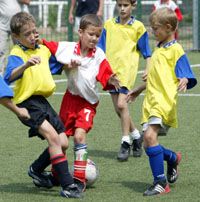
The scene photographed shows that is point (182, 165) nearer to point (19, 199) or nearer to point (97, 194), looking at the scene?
point (97, 194)

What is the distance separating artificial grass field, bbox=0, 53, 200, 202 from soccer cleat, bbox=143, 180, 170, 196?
0.23 ft

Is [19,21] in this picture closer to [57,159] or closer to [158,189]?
[57,159]

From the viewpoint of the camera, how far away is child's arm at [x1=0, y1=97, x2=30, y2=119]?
7051mm

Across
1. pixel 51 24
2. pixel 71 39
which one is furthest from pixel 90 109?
pixel 51 24

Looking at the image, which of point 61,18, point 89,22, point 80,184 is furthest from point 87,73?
point 61,18

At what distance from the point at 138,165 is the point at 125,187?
103 centimetres

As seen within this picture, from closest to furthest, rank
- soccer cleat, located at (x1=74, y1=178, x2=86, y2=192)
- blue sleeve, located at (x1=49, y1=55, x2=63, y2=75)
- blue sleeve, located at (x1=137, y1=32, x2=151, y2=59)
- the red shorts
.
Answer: soccer cleat, located at (x1=74, y1=178, x2=86, y2=192) < blue sleeve, located at (x1=49, y1=55, x2=63, y2=75) < the red shorts < blue sleeve, located at (x1=137, y1=32, x2=151, y2=59)

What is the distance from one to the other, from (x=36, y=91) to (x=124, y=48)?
7.86 ft

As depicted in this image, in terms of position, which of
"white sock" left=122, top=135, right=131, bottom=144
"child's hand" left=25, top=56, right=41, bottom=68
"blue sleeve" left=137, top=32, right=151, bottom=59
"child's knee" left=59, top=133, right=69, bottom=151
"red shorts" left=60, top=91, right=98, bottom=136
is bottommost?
"white sock" left=122, top=135, right=131, bottom=144

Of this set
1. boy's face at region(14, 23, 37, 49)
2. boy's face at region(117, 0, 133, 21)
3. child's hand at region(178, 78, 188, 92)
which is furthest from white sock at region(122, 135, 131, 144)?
boy's face at region(14, 23, 37, 49)

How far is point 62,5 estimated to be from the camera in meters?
25.5

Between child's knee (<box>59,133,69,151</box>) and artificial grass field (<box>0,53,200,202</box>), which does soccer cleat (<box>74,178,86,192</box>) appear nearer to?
artificial grass field (<box>0,53,200,202</box>)

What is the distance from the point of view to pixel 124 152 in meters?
9.10

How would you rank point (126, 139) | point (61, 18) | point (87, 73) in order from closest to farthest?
point (87, 73), point (126, 139), point (61, 18)
